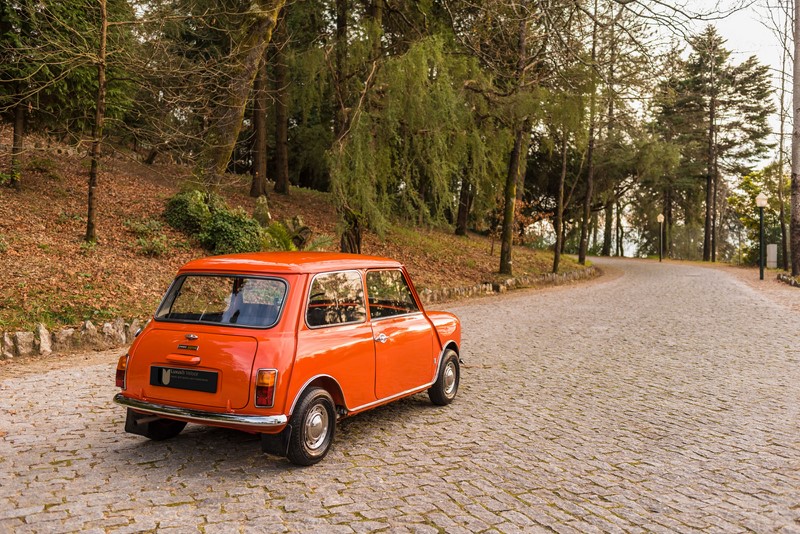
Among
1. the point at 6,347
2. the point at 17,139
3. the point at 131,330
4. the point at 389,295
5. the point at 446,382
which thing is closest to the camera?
the point at 389,295

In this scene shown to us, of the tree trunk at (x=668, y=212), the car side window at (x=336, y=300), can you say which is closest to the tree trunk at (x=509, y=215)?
the car side window at (x=336, y=300)

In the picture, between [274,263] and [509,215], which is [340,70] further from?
[274,263]

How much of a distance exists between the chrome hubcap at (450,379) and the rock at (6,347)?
20.7ft

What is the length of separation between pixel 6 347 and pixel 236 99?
1005 cm

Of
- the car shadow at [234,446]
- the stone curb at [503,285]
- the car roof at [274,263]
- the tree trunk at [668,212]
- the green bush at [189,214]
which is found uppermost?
the tree trunk at [668,212]

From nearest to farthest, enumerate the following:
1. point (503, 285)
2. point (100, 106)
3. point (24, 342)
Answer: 1. point (24, 342)
2. point (100, 106)
3. point (503, 285)

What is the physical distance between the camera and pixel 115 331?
34.3ft

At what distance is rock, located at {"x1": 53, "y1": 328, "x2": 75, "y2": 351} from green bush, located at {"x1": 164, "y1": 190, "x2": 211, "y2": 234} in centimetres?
695

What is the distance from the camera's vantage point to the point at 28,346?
9.37 metres

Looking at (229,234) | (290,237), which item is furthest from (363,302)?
(290,237)

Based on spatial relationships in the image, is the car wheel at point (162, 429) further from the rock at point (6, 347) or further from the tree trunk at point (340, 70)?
the tree trunk at point (340, 70)

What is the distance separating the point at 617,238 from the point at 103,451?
6198cm

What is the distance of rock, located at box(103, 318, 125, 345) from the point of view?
1037 centimetres

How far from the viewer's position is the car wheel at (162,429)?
217 inches
